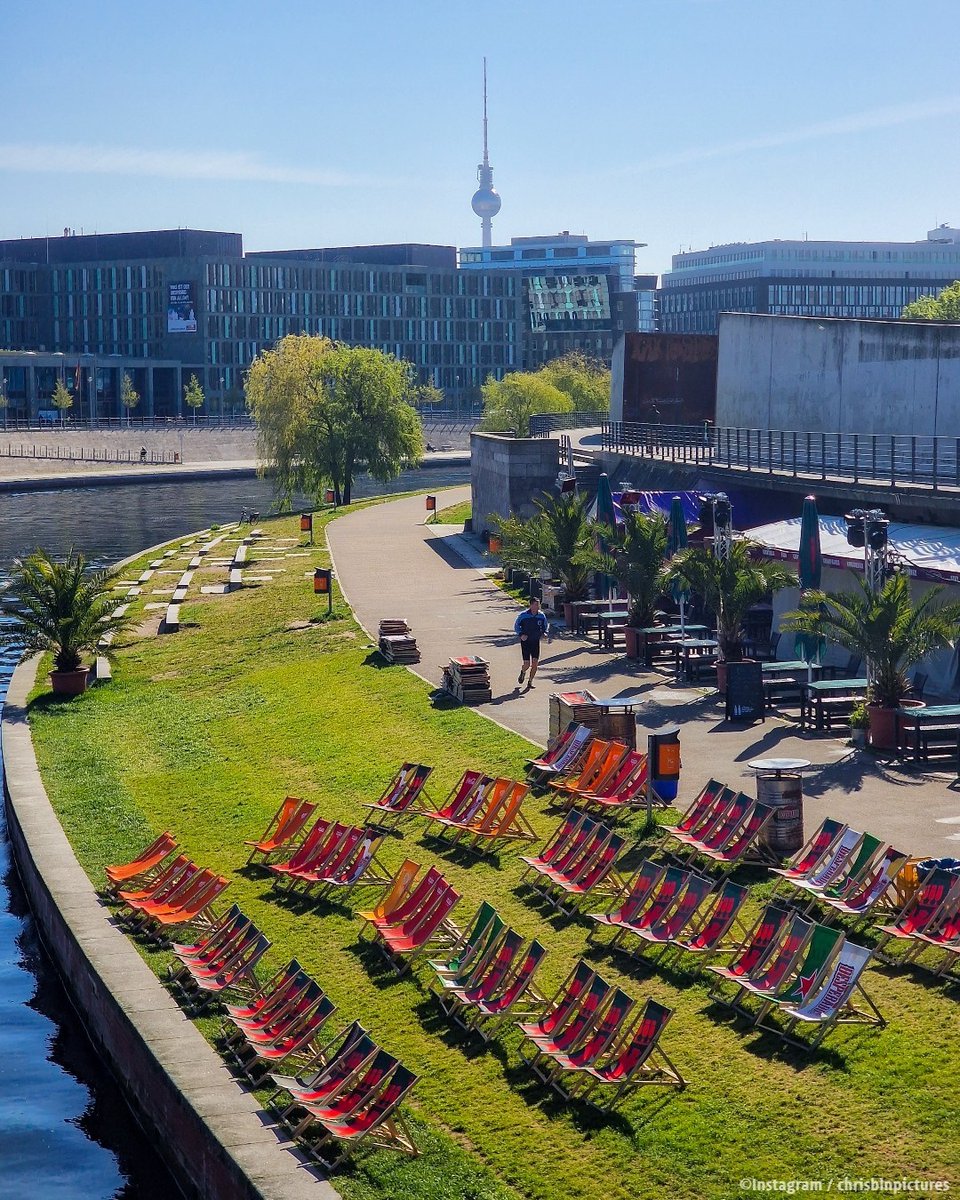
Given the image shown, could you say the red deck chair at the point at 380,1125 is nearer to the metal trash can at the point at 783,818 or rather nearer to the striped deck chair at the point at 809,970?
the striped deck chair at the point at 809,970

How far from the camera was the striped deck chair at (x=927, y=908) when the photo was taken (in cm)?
1553

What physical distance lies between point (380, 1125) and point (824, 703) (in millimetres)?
14282

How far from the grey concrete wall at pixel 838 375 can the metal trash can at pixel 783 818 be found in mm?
21288

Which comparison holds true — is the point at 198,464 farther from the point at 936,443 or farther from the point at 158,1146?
the point at 158,1146

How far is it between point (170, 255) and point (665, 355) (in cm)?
13843

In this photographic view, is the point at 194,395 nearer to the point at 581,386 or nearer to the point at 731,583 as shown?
the point at 581,386

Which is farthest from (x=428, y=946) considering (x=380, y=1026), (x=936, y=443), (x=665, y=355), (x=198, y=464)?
(x=198, y=464)

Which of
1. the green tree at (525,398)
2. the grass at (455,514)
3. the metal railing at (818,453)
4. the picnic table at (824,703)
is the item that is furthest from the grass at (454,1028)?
the green tree at (525,398)

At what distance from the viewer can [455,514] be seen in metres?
70.1

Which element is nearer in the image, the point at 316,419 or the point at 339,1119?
the point at 339,1119

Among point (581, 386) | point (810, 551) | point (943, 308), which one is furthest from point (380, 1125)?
point (943, 308)

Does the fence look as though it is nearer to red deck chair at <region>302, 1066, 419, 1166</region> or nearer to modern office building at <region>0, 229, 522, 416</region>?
modern office building at <region>0, 229, 522, 416</region>

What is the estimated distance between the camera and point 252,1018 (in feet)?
53.2

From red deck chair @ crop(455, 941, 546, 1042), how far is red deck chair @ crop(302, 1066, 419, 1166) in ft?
5.81
